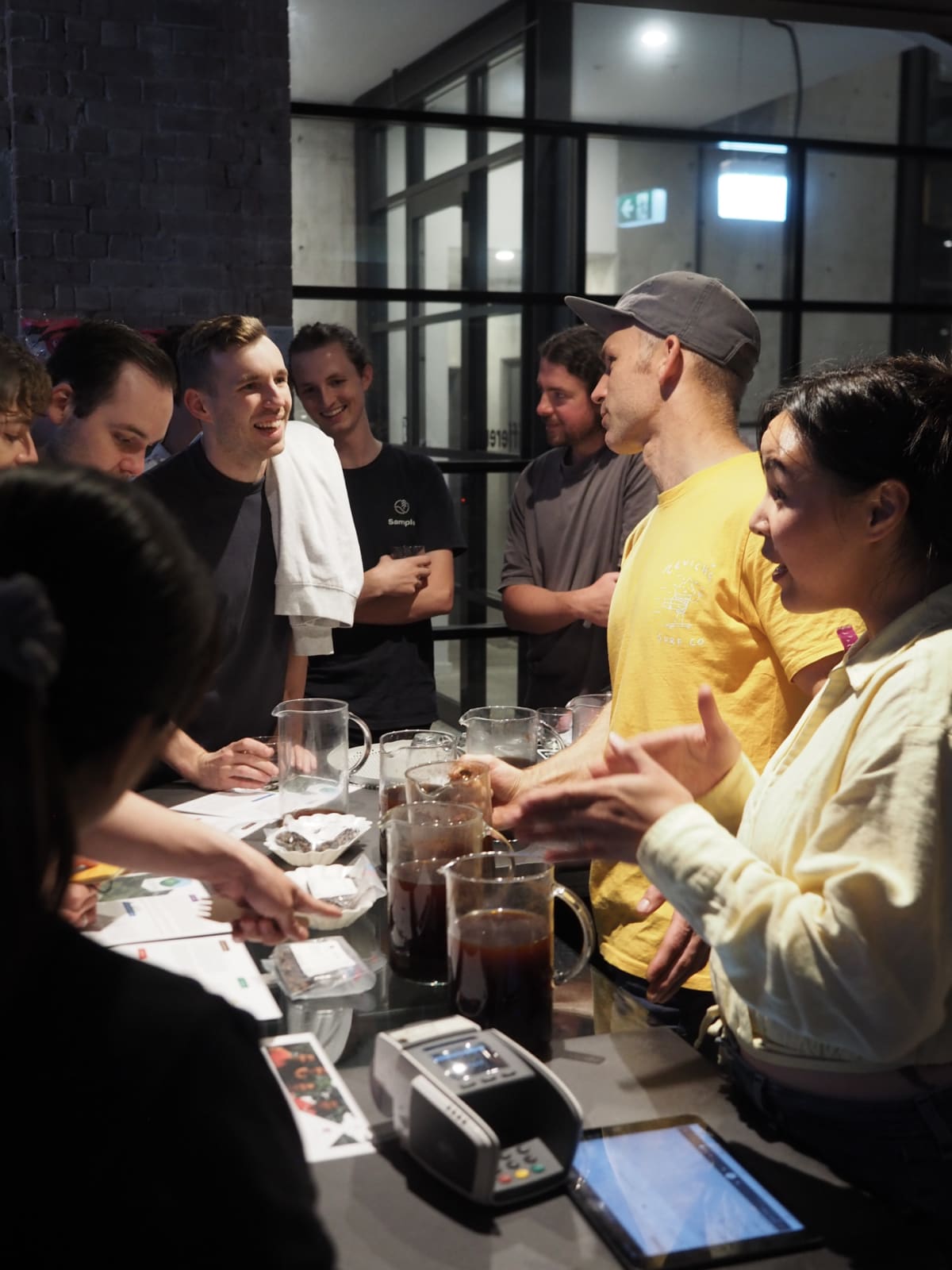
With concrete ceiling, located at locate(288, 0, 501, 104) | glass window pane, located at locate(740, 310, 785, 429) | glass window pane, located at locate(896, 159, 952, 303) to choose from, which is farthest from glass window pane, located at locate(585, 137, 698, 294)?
glass window pane, located at locate(896, 159, 952, 303)

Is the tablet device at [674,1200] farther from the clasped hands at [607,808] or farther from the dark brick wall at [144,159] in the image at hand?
the dark brick wall at [144,159]

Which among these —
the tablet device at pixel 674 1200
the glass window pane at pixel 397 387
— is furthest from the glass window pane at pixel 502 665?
the tablet device at pixel 674 1200

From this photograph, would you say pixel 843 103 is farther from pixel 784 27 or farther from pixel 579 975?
pixel 579 975

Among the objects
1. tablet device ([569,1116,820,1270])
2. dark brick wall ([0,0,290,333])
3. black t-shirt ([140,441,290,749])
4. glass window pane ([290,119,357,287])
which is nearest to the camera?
tablet device ([569,1116,820,1270])

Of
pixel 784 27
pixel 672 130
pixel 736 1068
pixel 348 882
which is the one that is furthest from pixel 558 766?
pixel 784 27

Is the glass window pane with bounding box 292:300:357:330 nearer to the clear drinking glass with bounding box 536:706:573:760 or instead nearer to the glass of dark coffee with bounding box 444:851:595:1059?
the clear drinking glass with bounding box 536:706:573:760

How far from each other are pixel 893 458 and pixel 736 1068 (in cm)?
67

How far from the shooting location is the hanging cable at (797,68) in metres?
5.85

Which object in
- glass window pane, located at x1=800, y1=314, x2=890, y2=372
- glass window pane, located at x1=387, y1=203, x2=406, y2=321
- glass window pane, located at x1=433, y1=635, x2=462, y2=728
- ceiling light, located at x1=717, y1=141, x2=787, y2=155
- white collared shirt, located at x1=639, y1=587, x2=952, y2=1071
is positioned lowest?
glass window pane, located at x1=433, y1=635, x2=462, y2=728

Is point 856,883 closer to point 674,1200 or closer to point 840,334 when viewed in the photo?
point 674,1200

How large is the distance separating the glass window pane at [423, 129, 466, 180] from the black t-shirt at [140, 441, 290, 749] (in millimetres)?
3233

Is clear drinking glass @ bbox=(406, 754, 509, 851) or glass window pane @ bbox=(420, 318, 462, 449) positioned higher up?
glass window pane @ bbox=(420, 318, 462, 449)

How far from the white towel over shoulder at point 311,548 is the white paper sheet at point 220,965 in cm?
125

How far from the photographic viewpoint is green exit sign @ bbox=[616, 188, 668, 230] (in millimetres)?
5820
